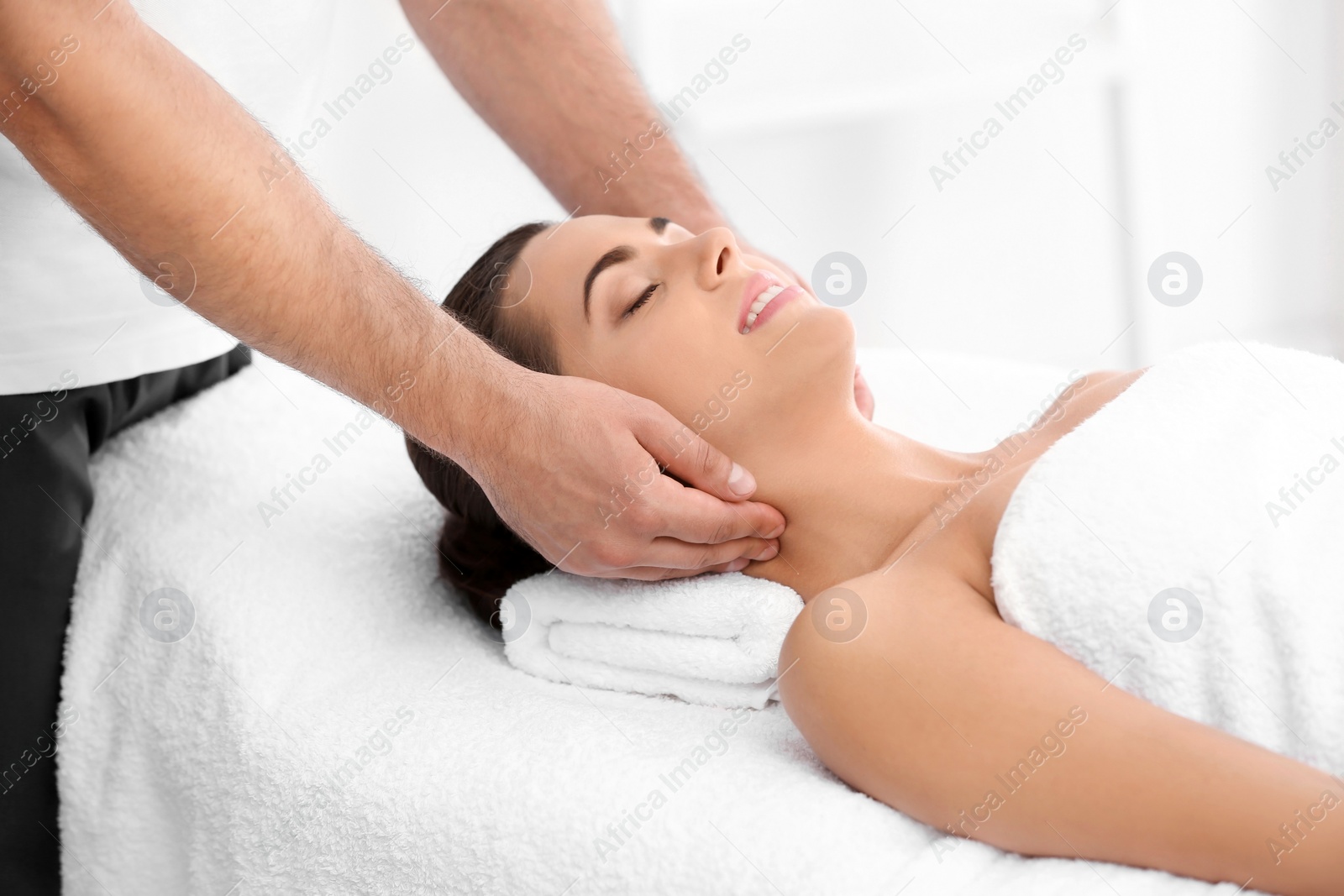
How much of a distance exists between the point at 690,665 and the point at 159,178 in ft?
2.27

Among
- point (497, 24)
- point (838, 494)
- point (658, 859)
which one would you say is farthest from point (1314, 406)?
point (497, 24)

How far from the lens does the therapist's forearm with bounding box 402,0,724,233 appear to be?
5.30ft

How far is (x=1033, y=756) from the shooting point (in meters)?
0.90

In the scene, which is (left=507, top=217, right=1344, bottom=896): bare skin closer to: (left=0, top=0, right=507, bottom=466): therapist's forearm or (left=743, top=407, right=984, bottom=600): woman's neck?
(left=743, top=407, right=984, bottom=600): woman's neck

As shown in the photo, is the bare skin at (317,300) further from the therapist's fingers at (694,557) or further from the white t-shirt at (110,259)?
the white t-shirt at (110,259)

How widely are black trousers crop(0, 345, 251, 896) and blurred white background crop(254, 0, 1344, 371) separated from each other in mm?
1624

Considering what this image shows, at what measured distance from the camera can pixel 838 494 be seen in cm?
125

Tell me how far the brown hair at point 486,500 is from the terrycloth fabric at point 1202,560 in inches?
23.4

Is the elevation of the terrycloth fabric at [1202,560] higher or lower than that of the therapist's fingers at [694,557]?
higher

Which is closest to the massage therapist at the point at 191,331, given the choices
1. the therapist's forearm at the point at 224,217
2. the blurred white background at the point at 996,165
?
the therapist's forearm at the point at 224,217

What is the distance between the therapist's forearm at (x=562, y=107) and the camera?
1.61m

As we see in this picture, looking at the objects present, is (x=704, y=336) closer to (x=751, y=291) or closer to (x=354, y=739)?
(x=751, y=291)

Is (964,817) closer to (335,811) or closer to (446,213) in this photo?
(335,811)

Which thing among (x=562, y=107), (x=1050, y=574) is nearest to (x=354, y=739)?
(x=1050, y=574)
